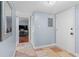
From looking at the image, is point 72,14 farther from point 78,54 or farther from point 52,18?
point 52,18

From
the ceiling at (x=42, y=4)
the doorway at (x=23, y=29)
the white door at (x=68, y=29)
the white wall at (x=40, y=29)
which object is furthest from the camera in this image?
the doorway at (x=23, y=29)

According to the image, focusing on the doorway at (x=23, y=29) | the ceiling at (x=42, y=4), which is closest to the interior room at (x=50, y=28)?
the ceiling at (x=42, y=4)

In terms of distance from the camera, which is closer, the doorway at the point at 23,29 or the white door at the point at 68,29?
the white door at the point at 68,29

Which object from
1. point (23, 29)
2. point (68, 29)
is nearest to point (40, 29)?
point (68, 29)

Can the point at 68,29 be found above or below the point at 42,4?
below

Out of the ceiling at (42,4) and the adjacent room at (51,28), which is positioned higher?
the ceiling at (42,4)

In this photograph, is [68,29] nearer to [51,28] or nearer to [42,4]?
[42,4]

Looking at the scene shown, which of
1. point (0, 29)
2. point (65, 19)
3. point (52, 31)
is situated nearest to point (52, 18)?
point (52, 31)

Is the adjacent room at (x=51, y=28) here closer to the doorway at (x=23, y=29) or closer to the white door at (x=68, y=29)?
the white door at (x=68, y=29)

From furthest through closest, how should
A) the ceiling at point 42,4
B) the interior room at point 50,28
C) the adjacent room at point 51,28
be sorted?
the adjacent room at point 51,28
the interior room at point 50,28
the ceiling at point 42,4

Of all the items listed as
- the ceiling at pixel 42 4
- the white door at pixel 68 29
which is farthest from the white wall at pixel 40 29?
the ceiling at pixel 42 4

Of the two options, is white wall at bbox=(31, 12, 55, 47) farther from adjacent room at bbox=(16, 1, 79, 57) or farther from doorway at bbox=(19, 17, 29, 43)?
doorway at bbox=(19, 17, 29, 43)

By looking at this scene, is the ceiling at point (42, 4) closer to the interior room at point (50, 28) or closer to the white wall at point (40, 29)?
the interior room at point (50, 28)

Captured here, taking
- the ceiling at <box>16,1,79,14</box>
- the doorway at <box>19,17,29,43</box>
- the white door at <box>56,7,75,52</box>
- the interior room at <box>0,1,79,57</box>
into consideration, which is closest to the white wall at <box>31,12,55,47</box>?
the interior room at <box>0,1,79,57</box>
